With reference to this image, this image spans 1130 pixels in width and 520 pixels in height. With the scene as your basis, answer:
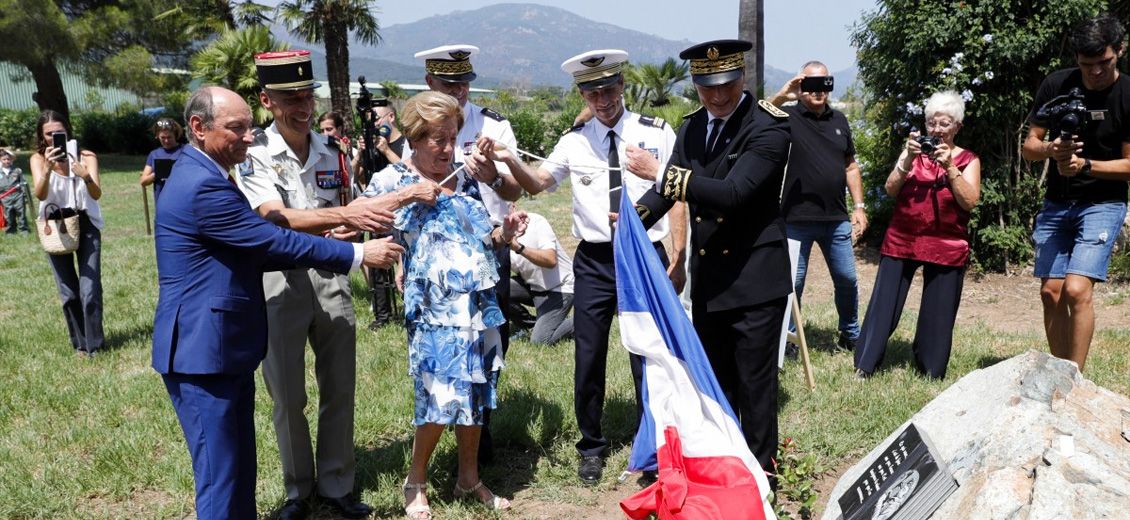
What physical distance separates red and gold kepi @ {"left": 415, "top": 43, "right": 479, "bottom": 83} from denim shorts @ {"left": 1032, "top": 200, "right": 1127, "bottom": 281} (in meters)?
3.76

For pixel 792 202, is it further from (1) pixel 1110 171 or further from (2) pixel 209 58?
(2) pixel 209 58

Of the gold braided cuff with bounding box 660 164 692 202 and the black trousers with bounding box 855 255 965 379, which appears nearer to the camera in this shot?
the gold braided cuff with bounding box 660 164 692 202

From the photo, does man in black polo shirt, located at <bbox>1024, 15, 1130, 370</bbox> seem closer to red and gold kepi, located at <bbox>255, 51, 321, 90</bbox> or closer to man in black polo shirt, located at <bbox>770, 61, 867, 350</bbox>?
man in black polo shirt, located at <bbox>770, 61, 867, 350</bbox>

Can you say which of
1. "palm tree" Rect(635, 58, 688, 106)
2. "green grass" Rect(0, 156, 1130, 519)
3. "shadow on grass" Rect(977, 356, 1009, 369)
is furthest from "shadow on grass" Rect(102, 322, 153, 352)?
"palm tree" Rect(635, 58, 688, 106)

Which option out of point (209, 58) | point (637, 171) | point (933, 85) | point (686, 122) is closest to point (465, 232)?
point (637, 171)

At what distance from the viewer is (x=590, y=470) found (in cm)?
473

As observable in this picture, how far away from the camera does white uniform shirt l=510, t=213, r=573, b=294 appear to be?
736cm

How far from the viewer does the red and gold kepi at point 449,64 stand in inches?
206

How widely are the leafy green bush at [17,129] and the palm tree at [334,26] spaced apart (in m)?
19.8

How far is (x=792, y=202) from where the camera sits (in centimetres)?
655

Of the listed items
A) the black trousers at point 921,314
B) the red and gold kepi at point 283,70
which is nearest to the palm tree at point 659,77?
Result: the black trousers at point 921,314

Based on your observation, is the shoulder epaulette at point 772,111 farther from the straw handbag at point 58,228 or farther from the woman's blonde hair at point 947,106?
the straw handbag at point 58,228

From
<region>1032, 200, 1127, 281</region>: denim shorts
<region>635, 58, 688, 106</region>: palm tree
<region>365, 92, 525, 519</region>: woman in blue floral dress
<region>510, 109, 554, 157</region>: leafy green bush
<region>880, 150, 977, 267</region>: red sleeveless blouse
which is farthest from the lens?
<region>635, 58, 688, 106</region>: palm tree

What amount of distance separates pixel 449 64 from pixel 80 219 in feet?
14.2
